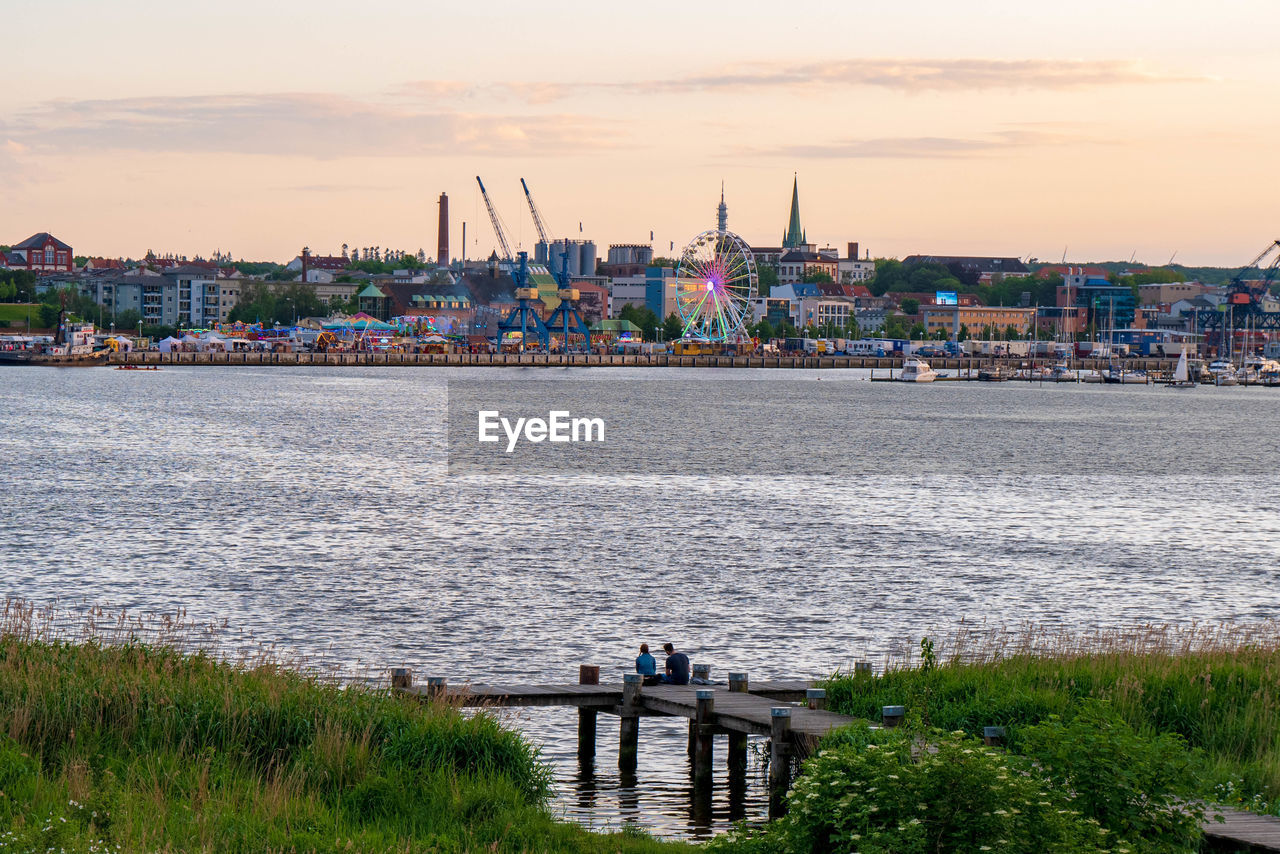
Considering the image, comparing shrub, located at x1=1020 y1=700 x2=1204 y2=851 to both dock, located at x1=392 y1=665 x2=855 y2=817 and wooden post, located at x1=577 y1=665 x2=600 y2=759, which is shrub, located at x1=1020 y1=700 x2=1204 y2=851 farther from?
wooden post, located at x1=577 y1=665 x2=600 y2=759

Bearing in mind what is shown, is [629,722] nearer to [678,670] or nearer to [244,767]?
[678,670]

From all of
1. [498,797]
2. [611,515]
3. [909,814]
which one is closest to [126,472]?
[611,515]

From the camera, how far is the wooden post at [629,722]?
72.9ft

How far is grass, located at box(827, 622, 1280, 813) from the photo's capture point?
64.1 feet

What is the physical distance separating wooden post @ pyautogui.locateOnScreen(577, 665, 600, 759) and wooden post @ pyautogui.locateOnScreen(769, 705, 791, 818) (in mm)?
3830

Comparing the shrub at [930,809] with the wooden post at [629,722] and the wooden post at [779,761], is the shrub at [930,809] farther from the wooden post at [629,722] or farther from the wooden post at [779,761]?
the wooden post at [629,722]

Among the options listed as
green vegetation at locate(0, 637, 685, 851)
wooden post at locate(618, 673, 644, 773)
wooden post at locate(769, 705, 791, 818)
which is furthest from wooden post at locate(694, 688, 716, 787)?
green vegetation at locate(0, 637, 685, 851)

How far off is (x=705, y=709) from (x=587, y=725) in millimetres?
2619

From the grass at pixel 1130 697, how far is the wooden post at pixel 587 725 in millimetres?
3508

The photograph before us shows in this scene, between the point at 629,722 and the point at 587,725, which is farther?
the point at 587,725

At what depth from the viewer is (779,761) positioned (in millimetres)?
19391

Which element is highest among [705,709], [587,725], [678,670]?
[678,670]

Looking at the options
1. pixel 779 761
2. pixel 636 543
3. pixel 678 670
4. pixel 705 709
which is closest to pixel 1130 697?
pixel 779 761

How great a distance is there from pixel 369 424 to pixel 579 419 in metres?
15.7
